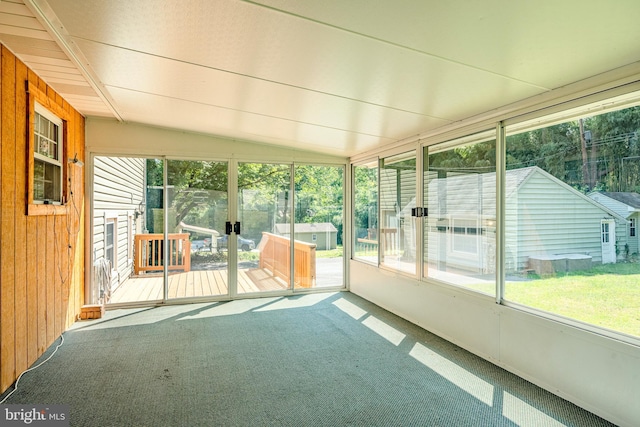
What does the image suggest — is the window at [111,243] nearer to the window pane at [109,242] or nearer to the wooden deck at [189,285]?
the window pane at [109,242]

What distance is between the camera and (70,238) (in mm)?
3859

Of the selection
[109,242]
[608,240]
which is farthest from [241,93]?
[109,242]

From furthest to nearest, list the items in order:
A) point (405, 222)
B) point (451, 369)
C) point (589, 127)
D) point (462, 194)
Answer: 1. point (405, 222)
2. point (462, 194)
3. point (451, 369)
4. point (589, 127)

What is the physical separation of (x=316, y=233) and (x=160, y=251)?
231 centimetres

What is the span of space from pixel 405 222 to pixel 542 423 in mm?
2565

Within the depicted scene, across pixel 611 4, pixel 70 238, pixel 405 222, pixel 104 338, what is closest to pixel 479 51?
pixel 611 4

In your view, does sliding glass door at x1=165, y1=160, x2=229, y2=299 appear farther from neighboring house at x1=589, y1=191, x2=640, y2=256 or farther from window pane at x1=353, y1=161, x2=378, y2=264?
neighboring house at x1=589, y1=191, x2=640, y2=256

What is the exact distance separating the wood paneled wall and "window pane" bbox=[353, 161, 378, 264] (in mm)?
3800

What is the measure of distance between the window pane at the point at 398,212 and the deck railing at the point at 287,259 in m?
1.19

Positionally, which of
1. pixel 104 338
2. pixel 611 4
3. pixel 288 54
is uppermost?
pixel 288 54

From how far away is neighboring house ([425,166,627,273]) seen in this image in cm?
234

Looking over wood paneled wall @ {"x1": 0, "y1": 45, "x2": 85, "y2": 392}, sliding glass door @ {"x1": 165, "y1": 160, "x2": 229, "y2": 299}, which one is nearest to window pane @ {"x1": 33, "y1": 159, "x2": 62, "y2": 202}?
wood paneled wall @ {"x1": 0, "y1": 45, "x2": 85, "y2": 392}

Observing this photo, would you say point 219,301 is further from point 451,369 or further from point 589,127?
point 589,127

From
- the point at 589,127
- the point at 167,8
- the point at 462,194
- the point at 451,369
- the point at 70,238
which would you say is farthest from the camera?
the point at 70,238
